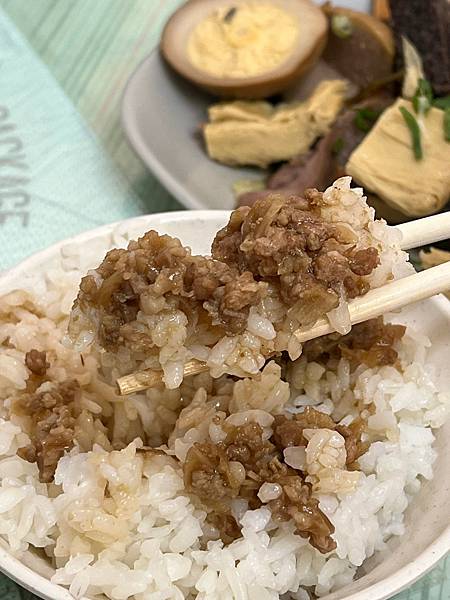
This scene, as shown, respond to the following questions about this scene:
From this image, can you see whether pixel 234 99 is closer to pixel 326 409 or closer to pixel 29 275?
pixel 29 275

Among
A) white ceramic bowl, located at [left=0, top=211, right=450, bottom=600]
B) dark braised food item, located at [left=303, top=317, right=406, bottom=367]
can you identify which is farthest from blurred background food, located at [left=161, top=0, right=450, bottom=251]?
dark braised food item, located at [left=303, top=317, right=406, bottom=367]

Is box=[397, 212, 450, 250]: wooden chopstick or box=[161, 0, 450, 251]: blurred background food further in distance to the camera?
box=[161, 0, 450, 251]: blurred background food

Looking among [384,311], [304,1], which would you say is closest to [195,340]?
[384,311]

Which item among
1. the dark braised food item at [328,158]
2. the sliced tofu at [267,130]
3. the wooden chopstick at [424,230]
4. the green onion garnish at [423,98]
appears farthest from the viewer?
the sliced tofu at [267,130]

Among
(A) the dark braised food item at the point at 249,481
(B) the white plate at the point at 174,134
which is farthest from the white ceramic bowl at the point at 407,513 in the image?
(B) the white plate at the point at 174,134

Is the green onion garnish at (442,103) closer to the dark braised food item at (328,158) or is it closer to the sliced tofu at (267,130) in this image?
the dark braised food item at (328,158)

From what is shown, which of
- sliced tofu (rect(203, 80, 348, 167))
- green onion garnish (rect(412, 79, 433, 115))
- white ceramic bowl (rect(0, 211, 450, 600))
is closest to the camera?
white ceramic bowl (rect(0, 211, 450, 600))

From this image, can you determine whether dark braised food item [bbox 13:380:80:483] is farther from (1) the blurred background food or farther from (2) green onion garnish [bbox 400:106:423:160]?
(2) green onion garnish [bbox 400:106:423:160]

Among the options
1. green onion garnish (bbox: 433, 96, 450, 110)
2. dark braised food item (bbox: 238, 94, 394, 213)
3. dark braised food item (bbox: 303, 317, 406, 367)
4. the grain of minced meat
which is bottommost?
dark braised food item (bbox: 238, 94, 394, 213)
